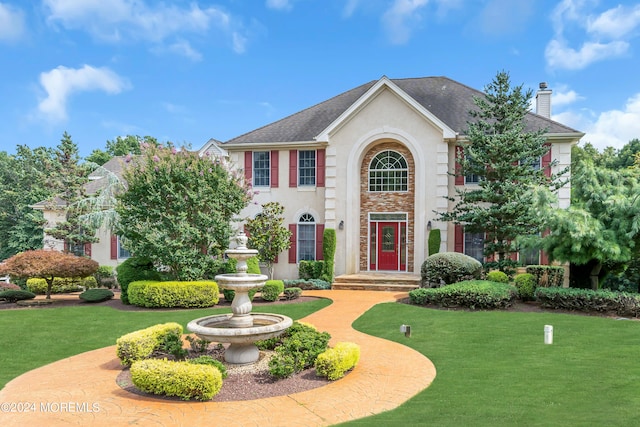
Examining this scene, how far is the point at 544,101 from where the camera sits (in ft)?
70.1

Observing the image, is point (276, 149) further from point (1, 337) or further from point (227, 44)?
point (1, 337)

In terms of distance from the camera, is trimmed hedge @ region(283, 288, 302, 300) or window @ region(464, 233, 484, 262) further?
window @ region(464, 233, 484, 262)

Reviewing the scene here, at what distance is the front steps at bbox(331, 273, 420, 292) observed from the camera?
704 inches

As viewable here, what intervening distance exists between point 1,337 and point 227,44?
1008cm

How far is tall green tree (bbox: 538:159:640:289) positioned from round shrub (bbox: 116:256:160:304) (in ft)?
44.2

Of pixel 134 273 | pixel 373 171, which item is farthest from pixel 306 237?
pixel 134 273

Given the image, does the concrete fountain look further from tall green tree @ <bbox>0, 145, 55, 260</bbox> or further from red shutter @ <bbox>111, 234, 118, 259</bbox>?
tall green tree @ <bbox>0, 145, 55, 260</bbox>

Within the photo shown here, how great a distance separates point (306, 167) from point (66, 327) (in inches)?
487

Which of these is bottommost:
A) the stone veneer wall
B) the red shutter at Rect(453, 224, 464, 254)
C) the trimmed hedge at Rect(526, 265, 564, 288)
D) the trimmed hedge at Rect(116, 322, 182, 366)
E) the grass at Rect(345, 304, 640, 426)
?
the grass at Rect(345, 304, 640, 426)

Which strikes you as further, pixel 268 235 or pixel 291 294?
pixel 268 235

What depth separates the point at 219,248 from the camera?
16047 millimetres

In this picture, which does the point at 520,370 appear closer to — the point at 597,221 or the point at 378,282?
the point at 597,221

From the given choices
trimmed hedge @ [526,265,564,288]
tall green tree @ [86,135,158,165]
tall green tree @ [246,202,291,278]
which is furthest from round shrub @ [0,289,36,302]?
tall green tree @ [86,135,158,165]

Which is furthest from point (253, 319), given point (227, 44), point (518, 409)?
point (227, 44)
